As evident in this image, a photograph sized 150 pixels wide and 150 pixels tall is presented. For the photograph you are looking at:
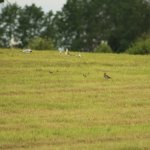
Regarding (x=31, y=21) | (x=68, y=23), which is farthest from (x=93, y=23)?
(x=31, y=21)

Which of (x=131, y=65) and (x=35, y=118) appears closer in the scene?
(x=35, y=118)

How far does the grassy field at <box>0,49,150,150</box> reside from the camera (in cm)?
1586

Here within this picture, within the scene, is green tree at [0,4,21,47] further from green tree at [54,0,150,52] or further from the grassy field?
the grassy field

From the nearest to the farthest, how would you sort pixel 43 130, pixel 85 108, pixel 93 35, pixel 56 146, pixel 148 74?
pixel 56 146 → pixel 43 130 → pixel 85 108 → pixel 148 74 → pixel 93 35

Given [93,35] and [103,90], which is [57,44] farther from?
[103,90]

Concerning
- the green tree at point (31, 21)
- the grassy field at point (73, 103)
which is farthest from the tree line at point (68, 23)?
the grassy field at point (73, 103)

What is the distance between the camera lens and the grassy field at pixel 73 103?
1586 cm

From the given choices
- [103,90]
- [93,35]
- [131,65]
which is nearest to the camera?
[103,90]

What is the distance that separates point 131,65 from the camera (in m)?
33.2

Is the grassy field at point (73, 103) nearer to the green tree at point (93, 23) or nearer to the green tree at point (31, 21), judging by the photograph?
the green tree at point (93, 23)

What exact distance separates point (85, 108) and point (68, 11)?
75972mm

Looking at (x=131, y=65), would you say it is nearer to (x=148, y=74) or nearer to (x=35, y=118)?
(x=148, y=74)

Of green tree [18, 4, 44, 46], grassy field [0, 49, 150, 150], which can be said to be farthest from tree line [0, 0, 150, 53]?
grassy field [0, 49, 150, 150]

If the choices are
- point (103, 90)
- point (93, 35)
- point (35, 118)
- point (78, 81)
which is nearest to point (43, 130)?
point (35, 118)
